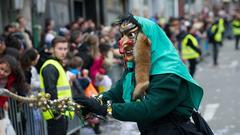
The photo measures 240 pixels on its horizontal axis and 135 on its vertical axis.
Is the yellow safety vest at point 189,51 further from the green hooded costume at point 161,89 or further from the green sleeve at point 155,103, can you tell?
the green sleeve at point 155,103

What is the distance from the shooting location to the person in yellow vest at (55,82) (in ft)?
22.1

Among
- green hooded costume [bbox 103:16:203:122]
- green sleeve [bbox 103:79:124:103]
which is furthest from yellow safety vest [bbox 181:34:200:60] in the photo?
green hooded costume [bbox 103:16:203:122]

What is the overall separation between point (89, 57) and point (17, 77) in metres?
3.82

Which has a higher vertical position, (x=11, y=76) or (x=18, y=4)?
(x=18, y=4)

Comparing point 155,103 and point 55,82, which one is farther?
point 55,82

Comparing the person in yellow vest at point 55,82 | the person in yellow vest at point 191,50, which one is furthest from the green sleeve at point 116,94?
the person in yellow vest at point 191,50

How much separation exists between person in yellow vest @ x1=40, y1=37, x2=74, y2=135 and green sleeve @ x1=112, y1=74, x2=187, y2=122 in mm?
2818

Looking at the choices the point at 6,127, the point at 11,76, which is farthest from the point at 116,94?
the point at 11,76

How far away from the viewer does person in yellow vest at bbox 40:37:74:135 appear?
22.1 feet

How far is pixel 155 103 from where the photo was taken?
12.5ft

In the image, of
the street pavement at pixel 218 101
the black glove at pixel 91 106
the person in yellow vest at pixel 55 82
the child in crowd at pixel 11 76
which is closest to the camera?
the black glove at pixel 91 106

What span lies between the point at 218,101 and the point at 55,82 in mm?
6128

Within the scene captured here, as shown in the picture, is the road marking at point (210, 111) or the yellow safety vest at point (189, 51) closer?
the road marking at point (210, 111)

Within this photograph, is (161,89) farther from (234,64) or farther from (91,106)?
(234,64)
